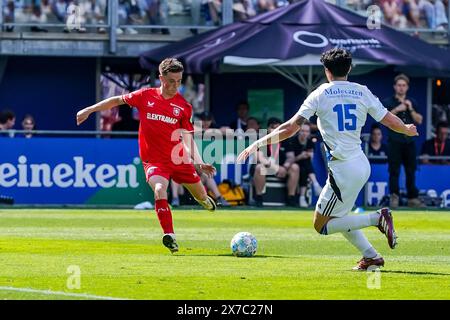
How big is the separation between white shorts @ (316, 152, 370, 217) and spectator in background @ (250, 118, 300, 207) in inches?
509

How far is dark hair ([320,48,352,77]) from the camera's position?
12445mm

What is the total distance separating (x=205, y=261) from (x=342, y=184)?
203 centimetres

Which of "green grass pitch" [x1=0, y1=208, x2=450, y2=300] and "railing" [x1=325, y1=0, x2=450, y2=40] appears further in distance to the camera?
"railing" [x1=325, y1=0, x2=450, y2=40]

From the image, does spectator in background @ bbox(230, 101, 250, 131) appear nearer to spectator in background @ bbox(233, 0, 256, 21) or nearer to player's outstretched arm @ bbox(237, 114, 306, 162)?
spectator in background @ bbox(233, 0, 256, 21)

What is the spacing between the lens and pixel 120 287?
1096 cm

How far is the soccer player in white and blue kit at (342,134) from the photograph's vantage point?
40.9 ft

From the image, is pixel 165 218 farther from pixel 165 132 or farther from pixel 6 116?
pixel 6 116

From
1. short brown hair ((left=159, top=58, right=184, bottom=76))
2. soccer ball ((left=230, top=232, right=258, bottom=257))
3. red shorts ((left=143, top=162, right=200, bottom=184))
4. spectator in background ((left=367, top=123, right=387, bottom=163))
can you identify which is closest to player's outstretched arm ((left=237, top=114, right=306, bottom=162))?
soccer ball ((left=230, top=232, right=258, bottom=257))

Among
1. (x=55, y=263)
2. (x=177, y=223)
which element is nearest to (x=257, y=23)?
(x=177, y=223)

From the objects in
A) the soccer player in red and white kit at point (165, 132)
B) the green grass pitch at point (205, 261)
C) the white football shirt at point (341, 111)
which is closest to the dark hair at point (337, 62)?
the white football shirt at point (341, 111)

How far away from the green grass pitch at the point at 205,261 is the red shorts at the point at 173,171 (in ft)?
2.80

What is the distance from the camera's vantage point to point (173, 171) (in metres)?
15.5

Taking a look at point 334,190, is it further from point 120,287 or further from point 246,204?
point 246,204
